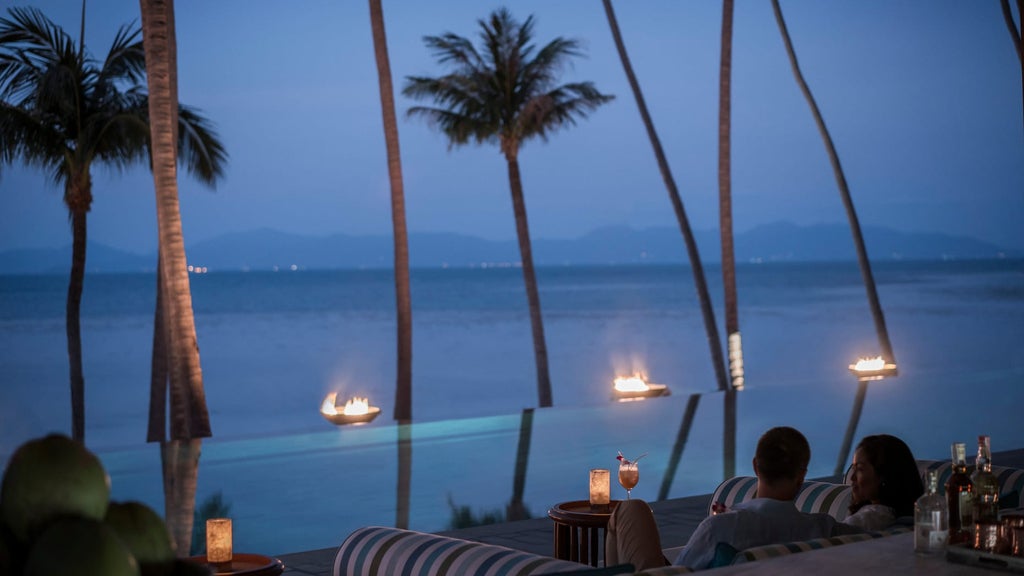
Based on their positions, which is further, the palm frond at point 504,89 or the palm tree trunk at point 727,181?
the palm frond at point 504,89

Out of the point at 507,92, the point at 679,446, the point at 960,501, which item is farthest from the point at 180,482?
the point at 507,92

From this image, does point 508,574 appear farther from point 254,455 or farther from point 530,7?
point 530,7

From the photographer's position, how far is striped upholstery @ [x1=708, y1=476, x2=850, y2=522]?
13.4ft

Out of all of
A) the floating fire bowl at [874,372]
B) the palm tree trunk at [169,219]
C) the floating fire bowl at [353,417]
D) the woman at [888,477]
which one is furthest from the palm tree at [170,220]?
the floating fire bowl at [874,372]

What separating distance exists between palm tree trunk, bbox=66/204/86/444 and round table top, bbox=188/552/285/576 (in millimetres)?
13766

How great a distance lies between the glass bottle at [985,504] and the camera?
2.49 metres

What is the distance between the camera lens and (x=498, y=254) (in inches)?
2566

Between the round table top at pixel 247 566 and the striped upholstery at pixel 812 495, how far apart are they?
1.42 m

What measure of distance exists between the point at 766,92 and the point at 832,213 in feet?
55.2

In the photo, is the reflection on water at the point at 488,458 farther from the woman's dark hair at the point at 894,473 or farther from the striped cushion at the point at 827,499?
the woman's dark hair at the point at 894,473

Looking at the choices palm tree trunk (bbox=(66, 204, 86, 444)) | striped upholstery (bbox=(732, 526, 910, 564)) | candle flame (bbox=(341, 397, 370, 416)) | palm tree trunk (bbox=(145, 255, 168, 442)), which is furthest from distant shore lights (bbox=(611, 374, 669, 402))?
striped upholstery (bbox=(732, 526, 910, 564))

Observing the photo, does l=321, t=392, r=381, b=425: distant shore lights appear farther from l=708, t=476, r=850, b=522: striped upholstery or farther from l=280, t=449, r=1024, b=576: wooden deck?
l=708, t=476, r=850, b=522: striped upholstery

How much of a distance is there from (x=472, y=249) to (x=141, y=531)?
63561 millimetres

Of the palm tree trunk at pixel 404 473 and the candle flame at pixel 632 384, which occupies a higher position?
the candle flame at pixel 632 384
